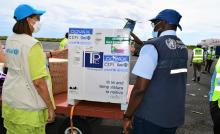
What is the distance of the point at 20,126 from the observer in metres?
3.89

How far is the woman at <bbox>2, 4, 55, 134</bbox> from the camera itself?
378cm

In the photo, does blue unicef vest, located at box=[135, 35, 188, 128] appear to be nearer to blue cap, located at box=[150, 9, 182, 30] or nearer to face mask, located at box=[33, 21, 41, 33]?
blue cap, located at box=[150, 9, 182, 30]

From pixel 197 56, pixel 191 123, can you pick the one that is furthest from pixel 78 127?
pixel 197 56

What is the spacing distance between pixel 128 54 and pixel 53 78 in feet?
5.89

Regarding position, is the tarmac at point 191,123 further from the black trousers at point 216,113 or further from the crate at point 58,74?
the black trousers at point 216,113

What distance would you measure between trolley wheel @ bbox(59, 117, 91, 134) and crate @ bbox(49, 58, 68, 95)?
780 millimetres

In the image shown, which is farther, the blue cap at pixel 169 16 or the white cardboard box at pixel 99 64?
the white cardboard box at pixel 99 64

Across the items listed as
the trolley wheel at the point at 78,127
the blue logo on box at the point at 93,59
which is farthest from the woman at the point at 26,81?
the trolley wheel at the point at 78,127

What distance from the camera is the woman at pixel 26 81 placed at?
3.78 meters

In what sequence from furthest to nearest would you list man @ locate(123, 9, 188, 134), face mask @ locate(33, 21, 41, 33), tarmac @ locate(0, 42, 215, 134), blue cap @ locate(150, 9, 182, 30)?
tarmac @ locate(0, 42, 215, 134), face mask @ locate(33, 21, 41, 33), blue cap @ locate(150, 9, 182, 30), man @ locate(123, 9, 188, 134)

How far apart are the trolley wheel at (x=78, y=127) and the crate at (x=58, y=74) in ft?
2.56

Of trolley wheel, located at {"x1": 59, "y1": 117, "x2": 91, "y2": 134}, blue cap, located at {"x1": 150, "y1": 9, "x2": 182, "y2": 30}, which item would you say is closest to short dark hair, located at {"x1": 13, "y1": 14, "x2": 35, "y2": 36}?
blue cap, located at {"x1": 150, "y1": 9, "x2": 182, "y2": 30}

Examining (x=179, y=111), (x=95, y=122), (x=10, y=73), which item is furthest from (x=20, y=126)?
(x=95, y=122)

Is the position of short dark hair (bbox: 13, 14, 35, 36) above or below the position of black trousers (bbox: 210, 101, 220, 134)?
above
